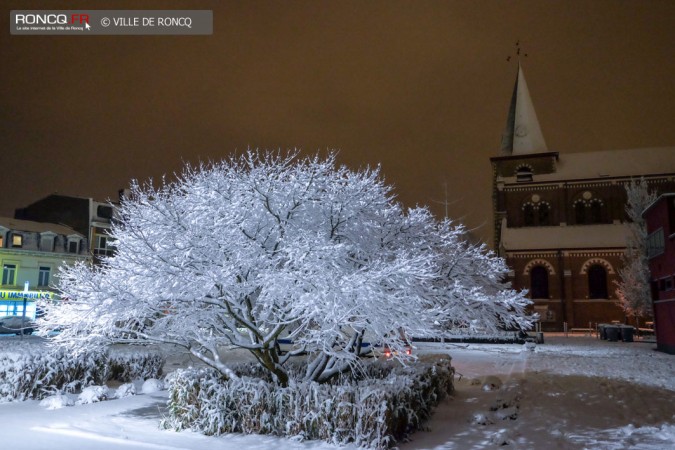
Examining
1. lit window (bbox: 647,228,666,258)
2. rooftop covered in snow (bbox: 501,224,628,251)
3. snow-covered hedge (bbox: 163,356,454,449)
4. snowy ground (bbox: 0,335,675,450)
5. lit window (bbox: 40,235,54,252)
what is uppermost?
rooftop covered in snow (bbox: 501,224,628,251)

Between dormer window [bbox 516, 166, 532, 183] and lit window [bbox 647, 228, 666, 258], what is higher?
dormer window [bbox 516, 166, 532, 183]

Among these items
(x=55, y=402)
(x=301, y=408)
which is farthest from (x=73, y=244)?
(x=301, y=408)

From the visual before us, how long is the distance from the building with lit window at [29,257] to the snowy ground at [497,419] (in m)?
31.7

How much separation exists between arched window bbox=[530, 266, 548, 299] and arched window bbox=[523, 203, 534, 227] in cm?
583

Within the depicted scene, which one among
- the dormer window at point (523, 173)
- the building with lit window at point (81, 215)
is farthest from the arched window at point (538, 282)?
the building with lit window at point (81, 215)

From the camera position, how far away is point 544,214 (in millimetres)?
49312

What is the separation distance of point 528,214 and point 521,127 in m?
11.2

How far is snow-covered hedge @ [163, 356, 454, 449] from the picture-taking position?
336 inches

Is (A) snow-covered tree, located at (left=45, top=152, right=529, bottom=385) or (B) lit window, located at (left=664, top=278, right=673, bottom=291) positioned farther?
(B) lit window, located at (left=664, top=278, right=673, bottom=291)

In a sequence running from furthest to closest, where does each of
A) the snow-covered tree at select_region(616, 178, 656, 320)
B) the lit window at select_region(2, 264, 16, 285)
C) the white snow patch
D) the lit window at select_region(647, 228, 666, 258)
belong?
the lit window at select_region(2, 264, 16, 285) → the snow-covered tree at select_region(616, 178, 656, 320) → the lit window at select_region(647, 228, 666, 258) → the white snow patch

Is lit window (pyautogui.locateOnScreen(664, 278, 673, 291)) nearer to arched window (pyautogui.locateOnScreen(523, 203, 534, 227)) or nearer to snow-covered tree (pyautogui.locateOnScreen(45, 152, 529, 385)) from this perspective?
snow-covered tree (pyautogui.locateOnScreen(45, 152, 529, 385))

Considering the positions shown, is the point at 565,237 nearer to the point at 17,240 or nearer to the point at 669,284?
the point at 669,284

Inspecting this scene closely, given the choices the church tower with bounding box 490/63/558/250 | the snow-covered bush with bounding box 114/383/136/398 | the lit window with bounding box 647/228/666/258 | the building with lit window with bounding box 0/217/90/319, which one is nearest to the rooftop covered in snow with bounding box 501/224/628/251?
the church tower with bounding box 490/63/558/250

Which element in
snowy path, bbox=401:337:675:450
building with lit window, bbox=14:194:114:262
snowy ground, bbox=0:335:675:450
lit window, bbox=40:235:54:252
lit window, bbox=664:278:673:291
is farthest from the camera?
building with lit window, bbox=14:194:114:262
